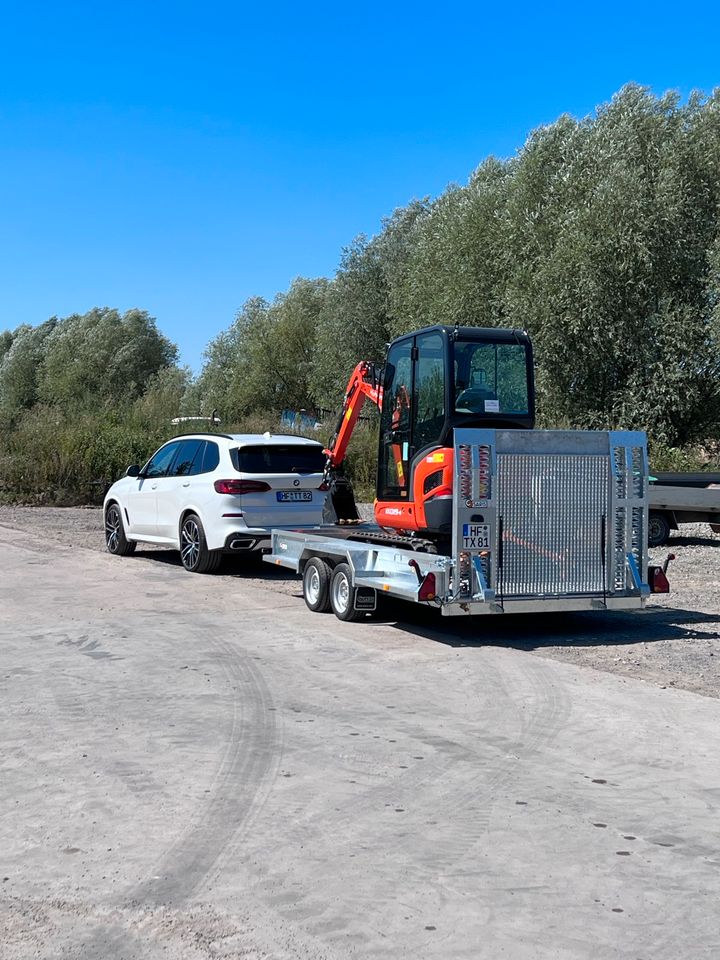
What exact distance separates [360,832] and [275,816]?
46 centimetres

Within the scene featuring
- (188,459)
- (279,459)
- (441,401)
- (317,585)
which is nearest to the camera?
(441,401)

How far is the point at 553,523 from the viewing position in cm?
970

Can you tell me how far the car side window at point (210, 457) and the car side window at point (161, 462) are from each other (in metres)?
1.05

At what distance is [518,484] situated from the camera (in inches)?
377

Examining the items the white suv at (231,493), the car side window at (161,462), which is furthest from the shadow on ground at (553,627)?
the car side window at (161,462)

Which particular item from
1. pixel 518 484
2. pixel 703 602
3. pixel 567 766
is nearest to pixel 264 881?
pixel 567 766

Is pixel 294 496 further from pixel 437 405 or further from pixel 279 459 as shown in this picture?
pixel 437 405

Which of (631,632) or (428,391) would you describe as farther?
(428,391)

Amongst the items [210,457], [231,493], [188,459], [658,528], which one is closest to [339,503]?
[231,493]

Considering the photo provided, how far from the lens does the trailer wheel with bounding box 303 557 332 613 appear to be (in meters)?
11.1

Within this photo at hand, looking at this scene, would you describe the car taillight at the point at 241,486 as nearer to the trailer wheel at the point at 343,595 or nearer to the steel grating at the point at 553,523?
the trailer wheel at the point at 343,595

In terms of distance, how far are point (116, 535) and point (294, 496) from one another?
424cm

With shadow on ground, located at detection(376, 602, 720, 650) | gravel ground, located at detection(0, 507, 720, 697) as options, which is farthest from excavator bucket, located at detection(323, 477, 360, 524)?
shadow on ground, located at detection(376, 602, 720, 650)

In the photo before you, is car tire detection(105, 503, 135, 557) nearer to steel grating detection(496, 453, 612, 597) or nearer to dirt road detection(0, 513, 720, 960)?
dirt road detection(0, 513, 720, 960)
